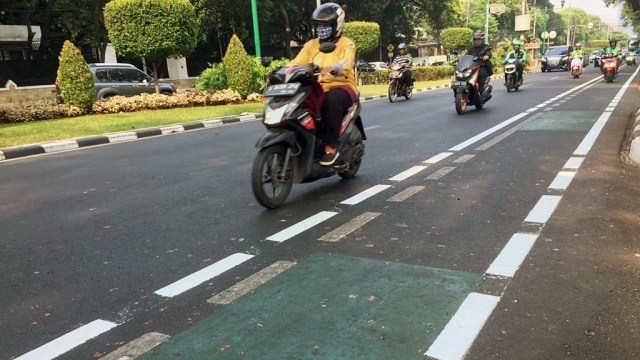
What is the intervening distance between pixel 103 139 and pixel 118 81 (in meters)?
7.66

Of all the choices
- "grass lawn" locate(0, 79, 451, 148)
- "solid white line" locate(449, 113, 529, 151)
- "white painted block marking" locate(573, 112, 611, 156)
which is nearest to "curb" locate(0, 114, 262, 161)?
"grass lawn" locate(0, 79, 451, 148)

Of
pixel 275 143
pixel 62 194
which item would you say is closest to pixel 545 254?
pixel 275 143

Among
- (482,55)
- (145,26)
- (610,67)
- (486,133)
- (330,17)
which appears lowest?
(486,133)

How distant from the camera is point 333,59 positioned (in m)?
5.61

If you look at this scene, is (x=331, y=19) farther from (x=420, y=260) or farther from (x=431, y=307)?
(x=431, y=307)

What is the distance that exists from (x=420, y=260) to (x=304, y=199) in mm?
2063

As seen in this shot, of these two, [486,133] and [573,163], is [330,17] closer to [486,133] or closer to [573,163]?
[573,163]

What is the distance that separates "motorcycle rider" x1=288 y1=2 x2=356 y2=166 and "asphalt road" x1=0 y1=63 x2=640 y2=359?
0.65 m

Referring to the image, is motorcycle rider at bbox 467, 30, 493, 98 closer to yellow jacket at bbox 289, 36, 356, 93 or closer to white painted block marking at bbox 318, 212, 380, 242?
yellow jacket at bbox 289, 36, 356, 93

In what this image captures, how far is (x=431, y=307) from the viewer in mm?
2928

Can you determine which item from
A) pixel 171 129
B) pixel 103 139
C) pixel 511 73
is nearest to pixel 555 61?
pixel 511 73

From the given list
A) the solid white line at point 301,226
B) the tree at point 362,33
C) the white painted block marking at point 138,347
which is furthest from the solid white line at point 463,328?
the tree at point 362,33

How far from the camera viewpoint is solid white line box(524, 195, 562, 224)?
447 cm

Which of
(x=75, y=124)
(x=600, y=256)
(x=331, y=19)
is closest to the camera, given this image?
(x=600, y=256)
